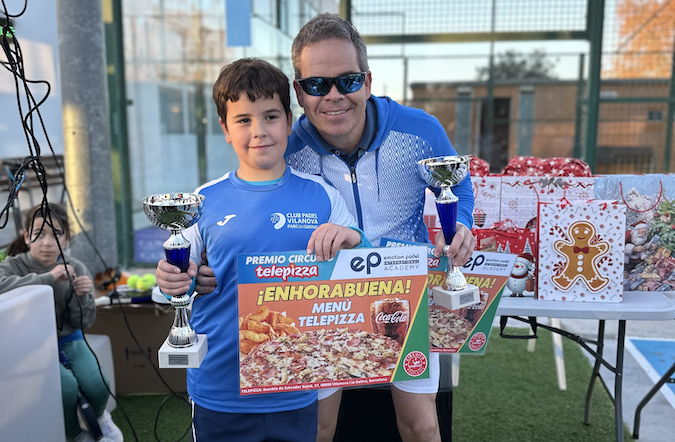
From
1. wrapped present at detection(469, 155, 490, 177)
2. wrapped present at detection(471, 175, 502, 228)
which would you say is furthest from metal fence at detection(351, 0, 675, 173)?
wrapped present at detection(471, 175, 502, 228)

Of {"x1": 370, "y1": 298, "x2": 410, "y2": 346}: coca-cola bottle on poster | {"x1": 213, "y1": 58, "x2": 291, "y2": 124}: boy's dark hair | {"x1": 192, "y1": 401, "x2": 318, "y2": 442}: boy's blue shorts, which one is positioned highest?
{"x1": 213, "y1": 58, "x2": 291, "y2": 124}: boy's dark hair

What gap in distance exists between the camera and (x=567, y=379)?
3713 millimetres

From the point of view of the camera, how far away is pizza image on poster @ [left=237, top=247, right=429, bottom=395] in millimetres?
1452

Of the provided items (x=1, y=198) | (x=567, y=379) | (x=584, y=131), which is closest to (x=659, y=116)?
(x=584, y=131)

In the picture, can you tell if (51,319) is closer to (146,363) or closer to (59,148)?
(146,363)

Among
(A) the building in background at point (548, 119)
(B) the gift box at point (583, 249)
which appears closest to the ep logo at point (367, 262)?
(B) the gift box at point (583, 249)

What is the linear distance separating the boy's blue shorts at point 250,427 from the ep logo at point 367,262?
51 cm

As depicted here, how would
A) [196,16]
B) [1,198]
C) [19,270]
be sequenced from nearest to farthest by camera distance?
[19,270]
[1,198]
[196,16]

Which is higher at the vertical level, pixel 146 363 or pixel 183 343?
pixel 183 343

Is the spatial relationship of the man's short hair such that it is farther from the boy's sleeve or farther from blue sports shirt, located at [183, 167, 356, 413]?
the boy's sleeve

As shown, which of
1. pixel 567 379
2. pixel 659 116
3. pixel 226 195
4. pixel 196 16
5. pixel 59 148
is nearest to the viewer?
pixel 226 195

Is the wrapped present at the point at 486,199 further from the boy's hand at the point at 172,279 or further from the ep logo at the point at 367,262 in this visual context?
the boy's hand at the point at 172,279

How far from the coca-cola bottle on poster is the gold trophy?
0.49m

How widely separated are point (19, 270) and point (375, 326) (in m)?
2.32
